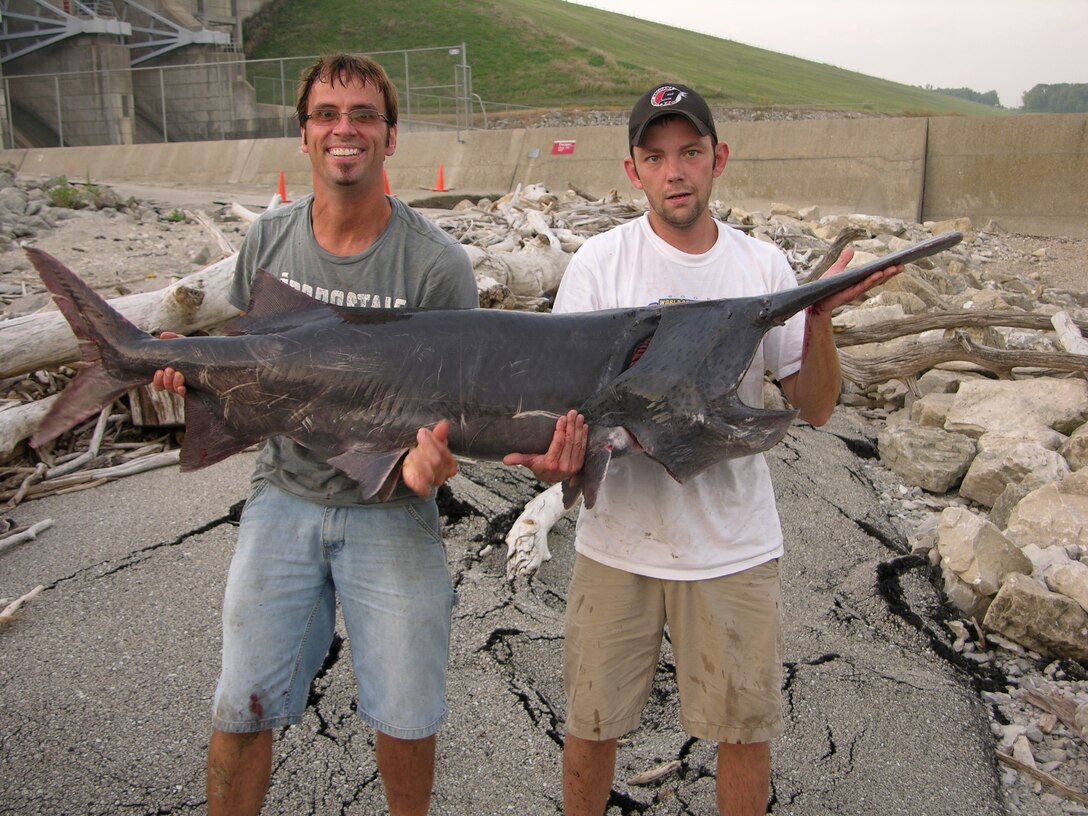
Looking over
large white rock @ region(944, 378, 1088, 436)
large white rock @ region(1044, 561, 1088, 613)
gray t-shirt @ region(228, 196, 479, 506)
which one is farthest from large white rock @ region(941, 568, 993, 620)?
gray t-shirt @ region(228, 196, 479, 506)

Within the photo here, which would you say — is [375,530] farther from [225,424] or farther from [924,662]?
[924,662]

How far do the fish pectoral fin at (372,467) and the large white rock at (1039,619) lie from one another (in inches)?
120

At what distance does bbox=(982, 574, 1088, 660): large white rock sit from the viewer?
12.8 ft

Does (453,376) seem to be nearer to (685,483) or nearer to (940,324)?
(685,483)

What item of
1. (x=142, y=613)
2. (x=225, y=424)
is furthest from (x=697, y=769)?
(x=142, y=613)

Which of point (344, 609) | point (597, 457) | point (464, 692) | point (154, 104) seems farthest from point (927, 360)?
point (154, 104)

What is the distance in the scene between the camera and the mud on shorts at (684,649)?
245 centimetres

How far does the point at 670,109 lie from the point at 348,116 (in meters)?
0.91

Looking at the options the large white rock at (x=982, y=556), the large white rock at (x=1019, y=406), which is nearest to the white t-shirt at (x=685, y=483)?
the large white rock at (x=982, y=556)

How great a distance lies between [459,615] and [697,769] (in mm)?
1271

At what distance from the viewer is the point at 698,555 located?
8.04ft

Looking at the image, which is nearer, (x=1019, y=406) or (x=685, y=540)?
(x=685, y=540)

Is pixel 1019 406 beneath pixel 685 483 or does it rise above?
beneath

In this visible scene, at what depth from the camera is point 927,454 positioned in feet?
20.0
